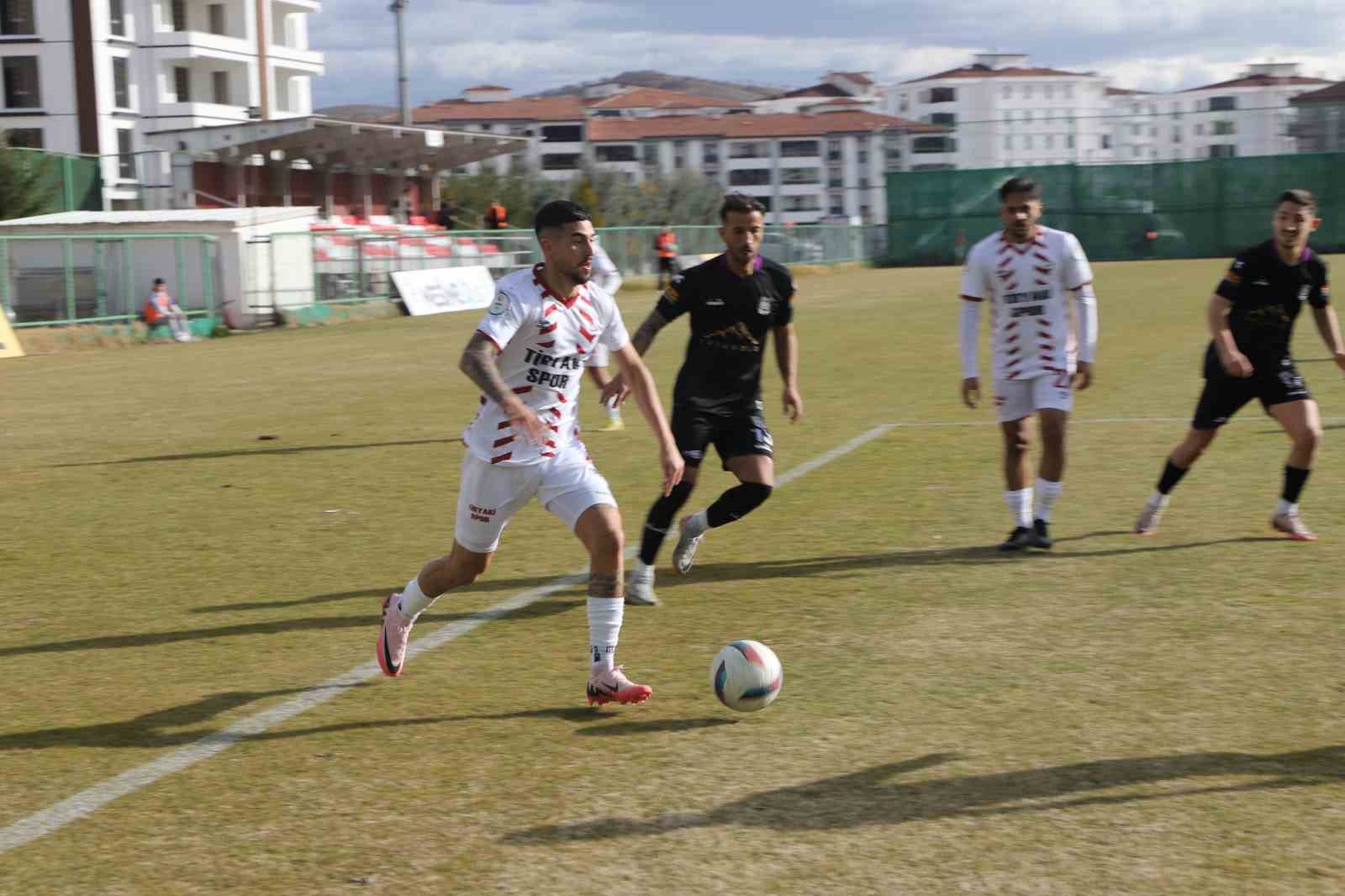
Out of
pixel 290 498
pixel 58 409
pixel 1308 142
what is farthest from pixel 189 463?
pixel 1308 142

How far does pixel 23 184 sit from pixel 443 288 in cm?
1500

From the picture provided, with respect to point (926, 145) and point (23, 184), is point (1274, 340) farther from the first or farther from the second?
point (926, 145)

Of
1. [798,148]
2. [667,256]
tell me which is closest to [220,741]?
[667,256]

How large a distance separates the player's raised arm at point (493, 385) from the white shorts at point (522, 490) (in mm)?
183

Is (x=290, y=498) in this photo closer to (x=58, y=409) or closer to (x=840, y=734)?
(x=840, y=734)

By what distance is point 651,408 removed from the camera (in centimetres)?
580

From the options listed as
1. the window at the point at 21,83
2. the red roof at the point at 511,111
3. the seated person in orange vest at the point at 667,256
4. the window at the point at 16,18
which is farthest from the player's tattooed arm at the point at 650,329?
the red roof at the point at 511,111

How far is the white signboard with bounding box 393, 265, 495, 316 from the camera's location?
1404 inches

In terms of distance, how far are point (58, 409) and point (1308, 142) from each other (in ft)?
159

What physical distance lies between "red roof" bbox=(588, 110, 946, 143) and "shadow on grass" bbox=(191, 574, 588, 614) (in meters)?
155

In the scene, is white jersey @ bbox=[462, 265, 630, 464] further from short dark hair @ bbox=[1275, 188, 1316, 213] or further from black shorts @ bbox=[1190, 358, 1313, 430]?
black shorts @ bbox=[1190, 358, 1313, 430]

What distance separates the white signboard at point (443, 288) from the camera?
35656mm

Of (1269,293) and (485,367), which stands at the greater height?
(1269,293)

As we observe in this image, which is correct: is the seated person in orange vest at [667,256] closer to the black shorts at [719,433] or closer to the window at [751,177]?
the black shorts at [719,433]
